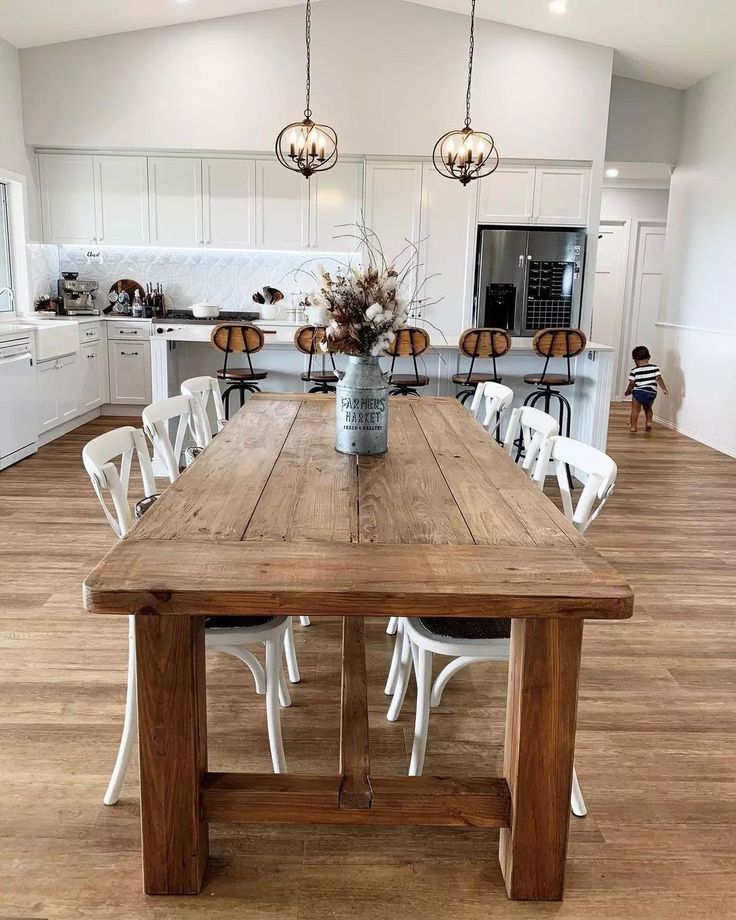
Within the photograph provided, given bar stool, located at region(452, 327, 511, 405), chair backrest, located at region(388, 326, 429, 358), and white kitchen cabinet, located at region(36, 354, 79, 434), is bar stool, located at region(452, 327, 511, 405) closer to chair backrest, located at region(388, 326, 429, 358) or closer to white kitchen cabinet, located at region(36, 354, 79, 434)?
chair backrest, located at region(388, 326, 429, 358)

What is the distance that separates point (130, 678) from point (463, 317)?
222 inches

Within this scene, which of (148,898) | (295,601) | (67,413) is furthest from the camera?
(67,413)

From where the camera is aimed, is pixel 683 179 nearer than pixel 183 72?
No

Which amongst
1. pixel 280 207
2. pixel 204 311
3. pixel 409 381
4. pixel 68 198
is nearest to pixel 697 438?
pixel 409 381

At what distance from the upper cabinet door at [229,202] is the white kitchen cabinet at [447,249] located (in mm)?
1565

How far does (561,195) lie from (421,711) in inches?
235

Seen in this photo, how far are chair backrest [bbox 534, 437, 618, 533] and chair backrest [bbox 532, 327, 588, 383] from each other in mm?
2685

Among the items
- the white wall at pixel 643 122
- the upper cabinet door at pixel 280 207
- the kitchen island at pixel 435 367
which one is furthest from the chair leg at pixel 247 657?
the white wall at pixel 643 122

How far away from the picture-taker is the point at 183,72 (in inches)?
272

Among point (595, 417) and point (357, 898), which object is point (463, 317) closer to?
point (595, 417)

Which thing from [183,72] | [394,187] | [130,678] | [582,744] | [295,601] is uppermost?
[183,72]

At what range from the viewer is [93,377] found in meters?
7.20

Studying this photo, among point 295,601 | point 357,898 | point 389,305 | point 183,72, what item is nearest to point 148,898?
point 357,898

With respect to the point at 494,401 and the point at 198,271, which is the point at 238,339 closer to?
the point at 494,401
